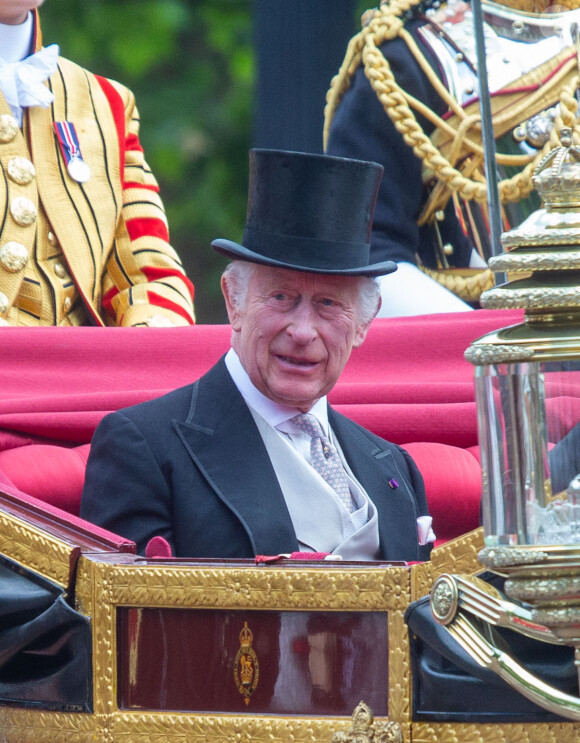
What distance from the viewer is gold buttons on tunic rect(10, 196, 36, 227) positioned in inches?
111

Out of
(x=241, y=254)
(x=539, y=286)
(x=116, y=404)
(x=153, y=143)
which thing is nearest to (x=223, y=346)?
(x=116, y=404)

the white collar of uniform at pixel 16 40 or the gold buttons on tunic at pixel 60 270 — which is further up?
the white collar of uniform at pixel 16 40

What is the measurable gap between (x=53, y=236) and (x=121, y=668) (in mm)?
1360

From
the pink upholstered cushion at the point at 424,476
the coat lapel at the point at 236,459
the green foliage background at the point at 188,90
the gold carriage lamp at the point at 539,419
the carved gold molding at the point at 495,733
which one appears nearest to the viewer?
the gold carriage lamp at the point at 539,419

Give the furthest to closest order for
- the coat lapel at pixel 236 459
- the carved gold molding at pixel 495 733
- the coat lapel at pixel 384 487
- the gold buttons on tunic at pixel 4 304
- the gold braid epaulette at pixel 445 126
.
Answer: the gold braid epaulette at pixel 445 126 → the gold buttons on tunic at pixel 4 304 → the coat lapel at pixel 384 487 → the coat lapel at pixel 236 459 → the carved gold molding at pixel 495 733

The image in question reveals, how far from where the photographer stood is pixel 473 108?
321 centimetres

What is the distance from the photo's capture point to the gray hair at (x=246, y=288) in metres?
2.19

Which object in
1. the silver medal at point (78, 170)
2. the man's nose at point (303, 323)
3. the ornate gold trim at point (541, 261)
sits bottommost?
the man's nose at point (303, 323)

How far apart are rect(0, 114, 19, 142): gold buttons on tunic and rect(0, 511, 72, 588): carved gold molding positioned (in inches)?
48.4

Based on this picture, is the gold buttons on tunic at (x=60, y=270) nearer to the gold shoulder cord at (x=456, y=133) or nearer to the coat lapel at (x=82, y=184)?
the coat lapel at (x=82, y=184)

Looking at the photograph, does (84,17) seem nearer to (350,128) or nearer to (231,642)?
(350,128)

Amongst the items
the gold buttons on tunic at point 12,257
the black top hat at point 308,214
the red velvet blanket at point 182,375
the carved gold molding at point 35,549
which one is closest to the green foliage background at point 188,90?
the gold buttons on tunic at point 12,257

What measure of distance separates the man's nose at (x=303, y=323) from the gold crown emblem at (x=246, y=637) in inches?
22.0

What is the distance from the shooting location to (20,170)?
2838 mm
